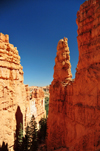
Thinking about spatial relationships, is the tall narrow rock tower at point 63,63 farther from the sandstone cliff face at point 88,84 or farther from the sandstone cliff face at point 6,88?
the sandstone cliff face at point 6,88

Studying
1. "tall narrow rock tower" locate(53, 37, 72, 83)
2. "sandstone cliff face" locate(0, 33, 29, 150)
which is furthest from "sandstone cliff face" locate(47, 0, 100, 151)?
"sandstone cliff face" locate(0, 33, 29, 150)

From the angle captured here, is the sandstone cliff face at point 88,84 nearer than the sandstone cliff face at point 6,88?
Yes

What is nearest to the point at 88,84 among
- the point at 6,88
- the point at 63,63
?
the point at 63,63

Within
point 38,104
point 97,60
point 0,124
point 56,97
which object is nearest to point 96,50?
point 97,60

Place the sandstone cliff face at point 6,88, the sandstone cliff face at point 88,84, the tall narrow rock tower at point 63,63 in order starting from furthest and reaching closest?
1. the tall narrow rock tower at point 63,63
2. the sandstone cliff face at point 6,88
3. the sandstone cliff face at point 88,84

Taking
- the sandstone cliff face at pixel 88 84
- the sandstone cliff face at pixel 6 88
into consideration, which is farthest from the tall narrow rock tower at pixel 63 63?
the sandstone cliff face at pixel 6 88

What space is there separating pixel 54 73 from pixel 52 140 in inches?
451

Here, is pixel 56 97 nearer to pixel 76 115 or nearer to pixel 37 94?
pixel 76 115

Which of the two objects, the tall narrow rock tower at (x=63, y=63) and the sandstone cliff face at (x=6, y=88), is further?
the tall narrow rock tower at (x=63, y=63)

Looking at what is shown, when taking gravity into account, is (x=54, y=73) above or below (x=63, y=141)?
above

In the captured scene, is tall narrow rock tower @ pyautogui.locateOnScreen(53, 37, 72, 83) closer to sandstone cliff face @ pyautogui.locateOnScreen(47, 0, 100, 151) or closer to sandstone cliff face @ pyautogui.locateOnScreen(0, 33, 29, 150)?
sandstone cliff face @ pyautogui.locateOnScreen(47, 0, 100, 151)

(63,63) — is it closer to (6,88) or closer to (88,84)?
(88,84)

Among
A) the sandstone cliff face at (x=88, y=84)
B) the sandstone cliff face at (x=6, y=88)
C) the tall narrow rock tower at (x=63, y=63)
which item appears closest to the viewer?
the sandstone cliff face at (x=88, y=84)

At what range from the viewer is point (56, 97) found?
57.0ft
